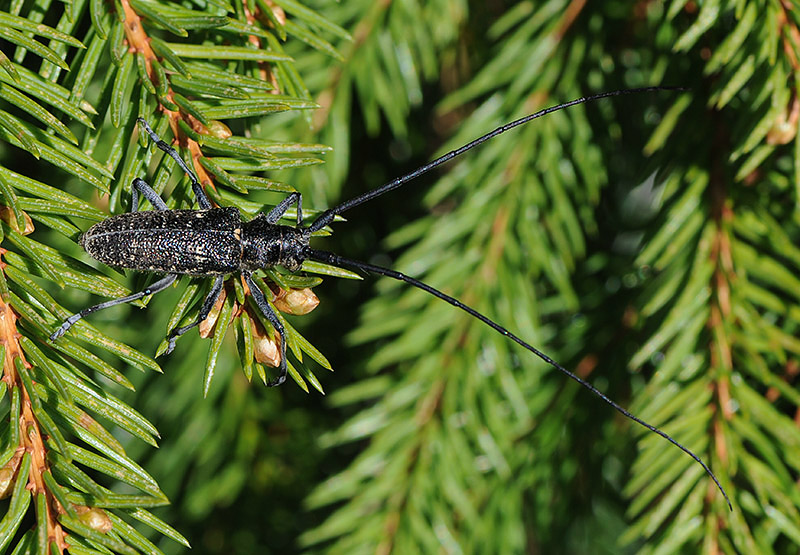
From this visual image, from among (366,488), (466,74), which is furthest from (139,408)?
(466,74)

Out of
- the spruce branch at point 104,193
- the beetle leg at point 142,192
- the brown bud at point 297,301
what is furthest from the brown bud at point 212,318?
the beetle leg at point 142,192

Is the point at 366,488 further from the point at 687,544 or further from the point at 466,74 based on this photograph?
the point at 466,74

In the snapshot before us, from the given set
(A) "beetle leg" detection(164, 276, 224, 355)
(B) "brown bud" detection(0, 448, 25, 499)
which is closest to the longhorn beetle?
(A) "beetle leg" detection(164, 276, 224, 355)

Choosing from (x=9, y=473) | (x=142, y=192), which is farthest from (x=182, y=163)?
(x=9, y=473)

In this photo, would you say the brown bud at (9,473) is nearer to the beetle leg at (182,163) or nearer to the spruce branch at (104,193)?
the spruce branch at (104,193)

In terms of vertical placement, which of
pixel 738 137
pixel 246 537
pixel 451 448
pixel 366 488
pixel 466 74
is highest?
pixel 466 74

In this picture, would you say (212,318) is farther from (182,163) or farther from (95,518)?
(95,518)
